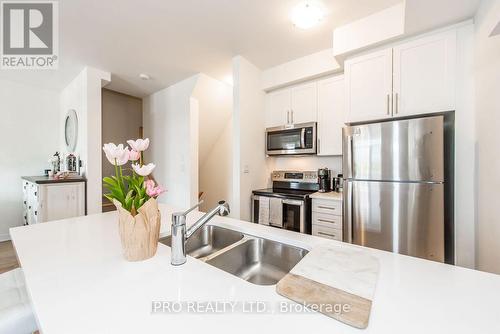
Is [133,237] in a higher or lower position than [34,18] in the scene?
lower

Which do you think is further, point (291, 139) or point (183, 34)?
point (291, 139)

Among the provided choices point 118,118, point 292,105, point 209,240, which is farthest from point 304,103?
point 118,118

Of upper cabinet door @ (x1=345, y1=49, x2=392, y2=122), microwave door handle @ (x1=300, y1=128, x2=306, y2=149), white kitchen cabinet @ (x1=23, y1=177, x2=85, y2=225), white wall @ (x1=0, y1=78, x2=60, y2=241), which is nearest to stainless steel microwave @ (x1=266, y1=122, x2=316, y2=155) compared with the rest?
microwave door handle @ (x1=300, y1=128, x2=306, y2=149)

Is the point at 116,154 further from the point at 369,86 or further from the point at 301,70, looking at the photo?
the point at 301,70

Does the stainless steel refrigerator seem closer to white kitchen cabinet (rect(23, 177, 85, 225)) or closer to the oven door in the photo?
the oven door

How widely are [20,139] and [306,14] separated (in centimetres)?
464

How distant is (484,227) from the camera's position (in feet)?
4.74

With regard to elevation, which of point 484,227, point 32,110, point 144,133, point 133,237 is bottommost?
point 484,227

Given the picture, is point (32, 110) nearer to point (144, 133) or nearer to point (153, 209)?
point (144, 133)

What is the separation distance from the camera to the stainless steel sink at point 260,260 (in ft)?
3.51

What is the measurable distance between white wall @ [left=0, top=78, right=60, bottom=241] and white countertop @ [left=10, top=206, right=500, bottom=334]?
370 cm

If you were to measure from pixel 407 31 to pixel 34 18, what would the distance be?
327cm

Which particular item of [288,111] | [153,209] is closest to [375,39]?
[288,111]

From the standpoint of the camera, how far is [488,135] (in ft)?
4.56
